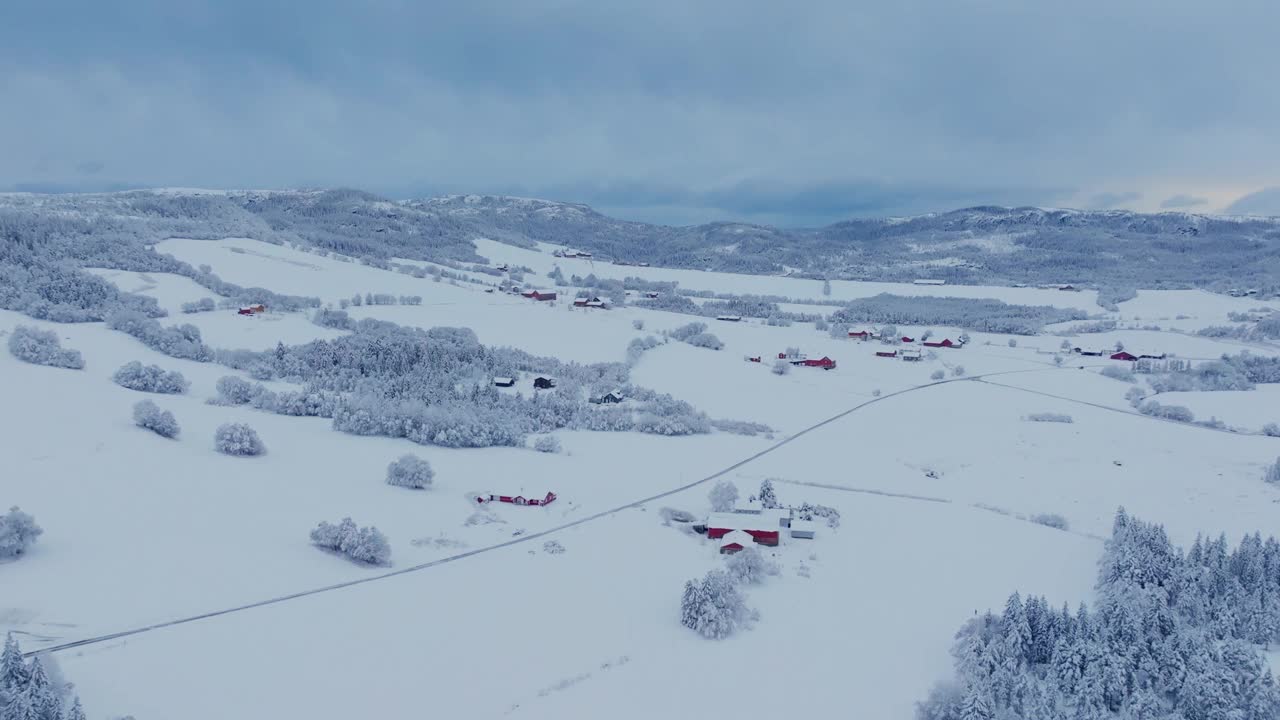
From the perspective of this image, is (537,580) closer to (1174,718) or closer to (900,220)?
(1174,718)

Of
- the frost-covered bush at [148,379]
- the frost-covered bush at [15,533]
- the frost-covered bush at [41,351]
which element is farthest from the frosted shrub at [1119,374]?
the frost-covered bush at [41,351]

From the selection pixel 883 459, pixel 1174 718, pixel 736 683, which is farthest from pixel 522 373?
pixel 1174 718

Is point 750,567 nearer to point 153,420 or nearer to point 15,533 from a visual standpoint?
point 15,533

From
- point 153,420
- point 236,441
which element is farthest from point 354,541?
point 153,420

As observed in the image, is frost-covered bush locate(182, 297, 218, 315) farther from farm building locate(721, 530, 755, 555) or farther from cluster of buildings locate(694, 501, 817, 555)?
farm building locate(721, 530, 755, 555)

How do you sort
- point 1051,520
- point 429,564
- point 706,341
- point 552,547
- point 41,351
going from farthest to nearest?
point 706,341
point 41,351
point 1051,520
point 552,547
point 429,564
